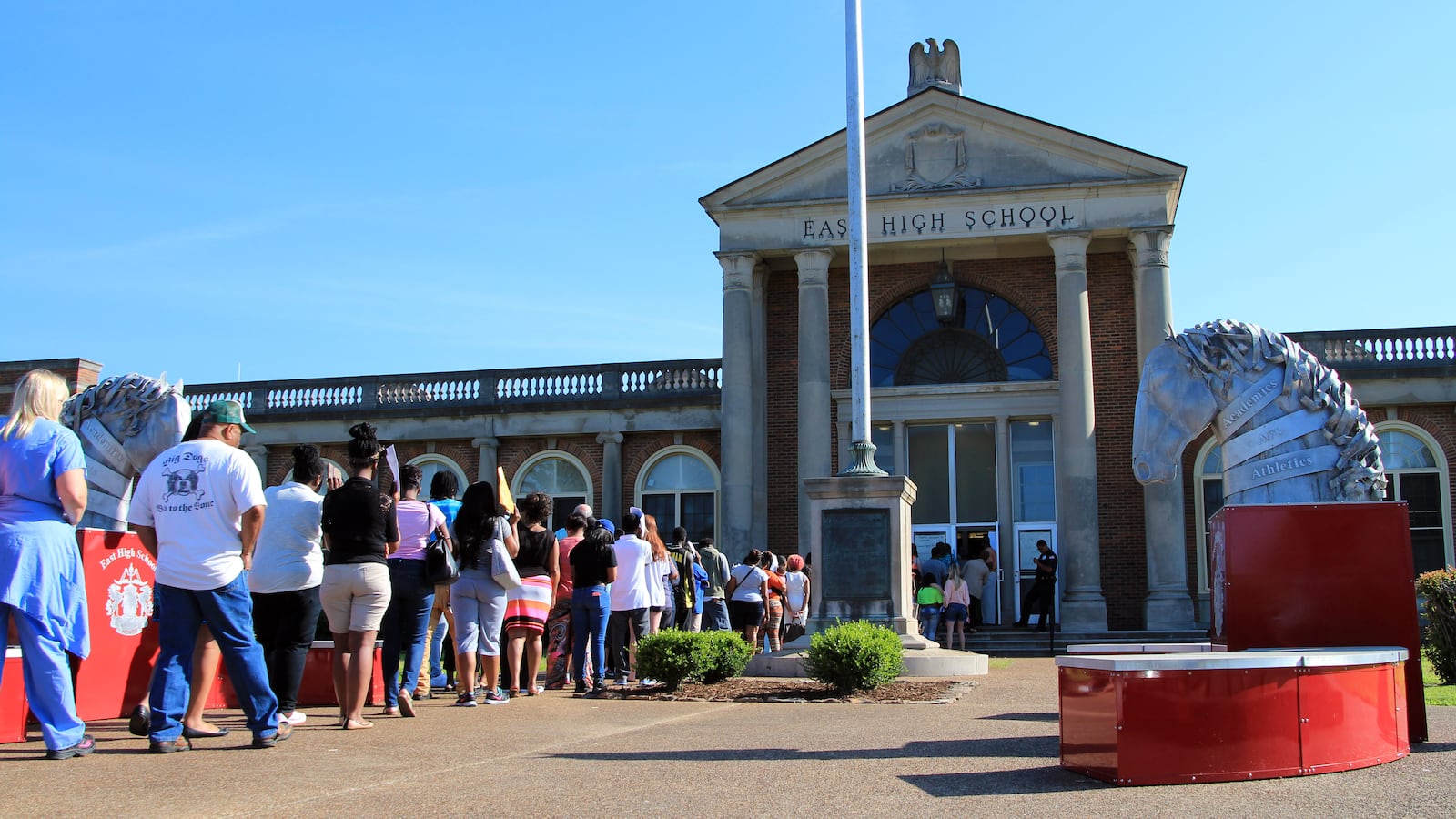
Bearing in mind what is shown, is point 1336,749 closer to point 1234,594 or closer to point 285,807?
point 1234,594

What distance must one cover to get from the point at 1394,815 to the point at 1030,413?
70.0ft

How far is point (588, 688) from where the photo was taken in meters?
11.5

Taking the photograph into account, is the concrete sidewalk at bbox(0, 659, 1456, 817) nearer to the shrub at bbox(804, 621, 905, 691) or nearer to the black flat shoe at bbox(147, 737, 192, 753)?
the black flat shoe at bbox(147, 737, 192, 753)

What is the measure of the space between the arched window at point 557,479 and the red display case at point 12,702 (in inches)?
858

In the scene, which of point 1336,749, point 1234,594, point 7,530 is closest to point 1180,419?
point 1234,594

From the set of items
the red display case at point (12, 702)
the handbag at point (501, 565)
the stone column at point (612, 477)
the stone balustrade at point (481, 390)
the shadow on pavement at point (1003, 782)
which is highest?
the stone balustrade at point (481, 390)

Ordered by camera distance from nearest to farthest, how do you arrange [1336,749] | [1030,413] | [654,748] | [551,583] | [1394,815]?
[1394,815] → [1336,749] → [654,748] → [551,583] → [1030,413]

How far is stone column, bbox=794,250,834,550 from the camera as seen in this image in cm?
2458

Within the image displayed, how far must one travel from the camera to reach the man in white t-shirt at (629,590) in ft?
39.7

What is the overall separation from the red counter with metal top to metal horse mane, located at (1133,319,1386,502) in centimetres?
262

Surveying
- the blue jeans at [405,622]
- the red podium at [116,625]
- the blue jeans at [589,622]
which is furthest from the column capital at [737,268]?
the red podium at [116,625]

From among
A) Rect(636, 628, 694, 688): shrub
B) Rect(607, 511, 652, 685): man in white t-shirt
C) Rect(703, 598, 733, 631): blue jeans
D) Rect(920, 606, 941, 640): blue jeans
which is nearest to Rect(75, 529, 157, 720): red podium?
Rect(636, 628, 694, 688): shrub

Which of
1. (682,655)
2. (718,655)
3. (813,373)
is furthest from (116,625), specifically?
(813,373)

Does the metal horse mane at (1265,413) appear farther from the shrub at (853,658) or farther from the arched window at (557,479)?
the arched window at (557,479)
